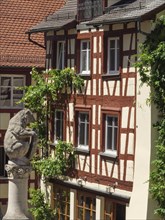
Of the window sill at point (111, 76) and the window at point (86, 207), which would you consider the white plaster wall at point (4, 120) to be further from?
the window sill at point (111, 76)

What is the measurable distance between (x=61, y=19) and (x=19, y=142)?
34.2ft

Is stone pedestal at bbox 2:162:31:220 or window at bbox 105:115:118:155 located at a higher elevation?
window at bbox 105:115:118:155

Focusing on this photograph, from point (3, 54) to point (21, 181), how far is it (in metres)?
13.4

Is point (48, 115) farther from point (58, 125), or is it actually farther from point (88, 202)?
point (88, 202)

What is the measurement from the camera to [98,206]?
29062mm

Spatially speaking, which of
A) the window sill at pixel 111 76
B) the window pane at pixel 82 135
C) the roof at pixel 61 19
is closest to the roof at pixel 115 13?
the roof at pixel 61 19

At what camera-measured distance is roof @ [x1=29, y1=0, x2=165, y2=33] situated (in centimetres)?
2606

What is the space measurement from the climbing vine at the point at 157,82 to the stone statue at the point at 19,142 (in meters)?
4.52

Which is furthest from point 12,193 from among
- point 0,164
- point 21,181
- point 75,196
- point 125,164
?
point 0,164

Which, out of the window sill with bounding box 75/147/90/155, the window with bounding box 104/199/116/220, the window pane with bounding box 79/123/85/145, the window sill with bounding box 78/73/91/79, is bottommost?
the window with bounding box 104/199/116/220

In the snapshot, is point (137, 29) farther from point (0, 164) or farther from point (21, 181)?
Answer: point (0, 164)

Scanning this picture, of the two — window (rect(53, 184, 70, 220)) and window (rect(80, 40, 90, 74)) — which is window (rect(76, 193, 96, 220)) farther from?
window (rect(80, 40, 90, 74))

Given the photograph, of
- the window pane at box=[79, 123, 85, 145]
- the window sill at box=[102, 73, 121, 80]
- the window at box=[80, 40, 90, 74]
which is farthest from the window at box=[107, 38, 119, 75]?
the window pane at box=[79, 123, 85, 145]

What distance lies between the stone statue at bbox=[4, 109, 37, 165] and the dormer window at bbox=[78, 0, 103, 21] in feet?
25.3
